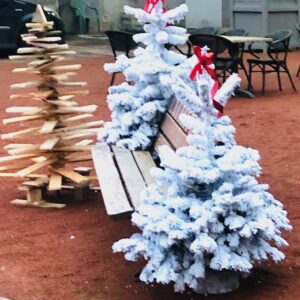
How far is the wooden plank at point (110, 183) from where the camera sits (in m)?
4.66

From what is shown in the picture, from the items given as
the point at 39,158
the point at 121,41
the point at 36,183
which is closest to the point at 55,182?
the point at 36,183

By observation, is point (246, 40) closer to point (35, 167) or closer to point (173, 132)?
point (35, 167)

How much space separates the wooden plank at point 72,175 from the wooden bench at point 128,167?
0.35 meters

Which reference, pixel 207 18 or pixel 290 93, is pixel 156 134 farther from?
pixel 207 18

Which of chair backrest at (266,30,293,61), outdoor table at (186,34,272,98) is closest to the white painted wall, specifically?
chair backrest at (266,30,293,61)

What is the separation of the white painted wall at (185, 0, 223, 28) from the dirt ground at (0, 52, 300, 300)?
10896mm

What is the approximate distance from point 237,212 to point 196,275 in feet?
1.29

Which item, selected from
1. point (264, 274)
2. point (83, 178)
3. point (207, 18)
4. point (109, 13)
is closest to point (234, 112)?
point (83, 178)

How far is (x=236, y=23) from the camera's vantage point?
17125 millimetres

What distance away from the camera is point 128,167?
570cm

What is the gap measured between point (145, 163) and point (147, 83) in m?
0.72

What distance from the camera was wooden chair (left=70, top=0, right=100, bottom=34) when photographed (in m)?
22.5

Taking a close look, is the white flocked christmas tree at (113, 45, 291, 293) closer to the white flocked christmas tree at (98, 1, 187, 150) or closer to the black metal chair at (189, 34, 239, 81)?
the white flocked christmas tree at (98, 1, 187, 150)

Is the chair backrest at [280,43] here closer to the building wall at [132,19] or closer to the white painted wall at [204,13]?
the building wall at [132,19]
